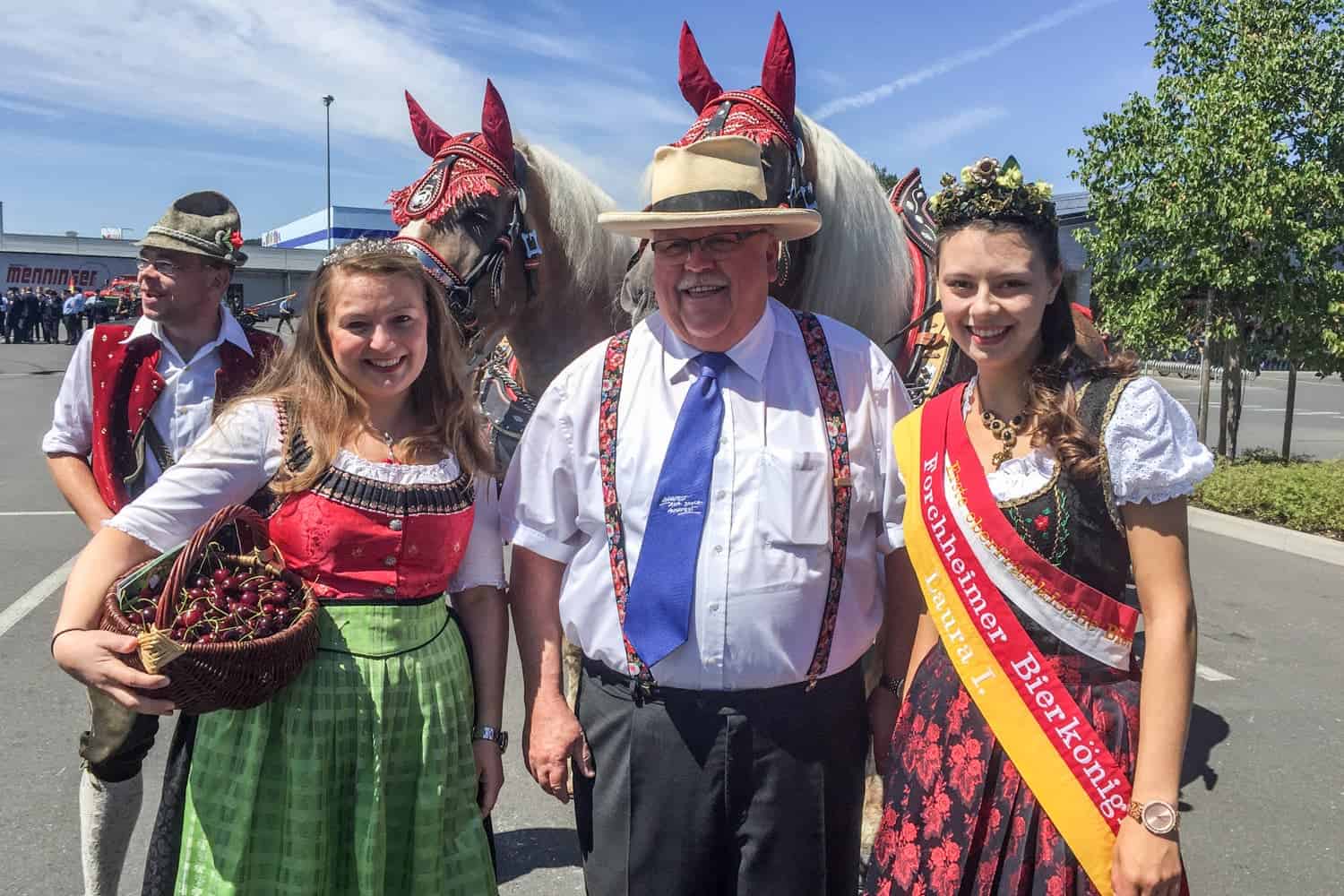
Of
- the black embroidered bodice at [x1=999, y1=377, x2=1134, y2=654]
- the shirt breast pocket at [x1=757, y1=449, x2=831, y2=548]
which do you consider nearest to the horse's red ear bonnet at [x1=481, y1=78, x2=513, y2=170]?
the shirt breast pocket at [x1=757, y1=449, x2=831, y2=548]

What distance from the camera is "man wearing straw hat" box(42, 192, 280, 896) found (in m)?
2.52

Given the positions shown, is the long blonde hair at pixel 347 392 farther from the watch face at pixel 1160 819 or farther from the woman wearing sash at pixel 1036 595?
the watch face at pixel 1160 819

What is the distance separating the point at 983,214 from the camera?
1720mm

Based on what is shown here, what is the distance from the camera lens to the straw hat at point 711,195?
1.90 metres

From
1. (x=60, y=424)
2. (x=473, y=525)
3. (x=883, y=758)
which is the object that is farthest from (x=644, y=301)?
(x=60, y=424)

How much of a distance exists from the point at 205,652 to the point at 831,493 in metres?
1.14

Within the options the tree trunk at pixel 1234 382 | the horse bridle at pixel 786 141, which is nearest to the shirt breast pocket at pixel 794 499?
the horse bridle at pixel 786 141

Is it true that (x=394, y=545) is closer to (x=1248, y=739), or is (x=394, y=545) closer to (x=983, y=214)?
(x=983, y=214)

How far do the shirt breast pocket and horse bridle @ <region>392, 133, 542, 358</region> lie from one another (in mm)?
1701

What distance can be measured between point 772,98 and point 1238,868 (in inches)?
115

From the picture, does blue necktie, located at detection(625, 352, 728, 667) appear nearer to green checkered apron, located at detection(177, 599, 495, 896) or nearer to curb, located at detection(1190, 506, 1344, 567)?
green checkered apron, located at detection(177, 599, 495, 896)

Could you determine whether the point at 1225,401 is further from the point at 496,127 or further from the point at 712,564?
the point at 712,564

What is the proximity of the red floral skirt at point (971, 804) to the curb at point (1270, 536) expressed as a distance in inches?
271

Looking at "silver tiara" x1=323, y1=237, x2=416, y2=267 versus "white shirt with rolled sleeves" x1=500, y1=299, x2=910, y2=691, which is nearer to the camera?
"white shirt with rolled sleeves" x1=500, y1=299, x2=910, y2=691
